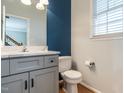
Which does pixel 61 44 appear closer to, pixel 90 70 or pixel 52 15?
pixel 52 15

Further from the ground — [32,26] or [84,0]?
[84,0]

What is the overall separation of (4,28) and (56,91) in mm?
1274

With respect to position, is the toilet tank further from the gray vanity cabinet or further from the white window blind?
the white window blind

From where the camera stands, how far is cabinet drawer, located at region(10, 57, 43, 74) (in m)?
1.35

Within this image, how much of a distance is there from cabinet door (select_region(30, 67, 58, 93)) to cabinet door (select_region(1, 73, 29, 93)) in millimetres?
96

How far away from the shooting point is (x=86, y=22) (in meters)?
2.49

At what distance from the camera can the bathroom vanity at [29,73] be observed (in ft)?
4.28

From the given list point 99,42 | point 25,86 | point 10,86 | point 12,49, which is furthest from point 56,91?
point 99,42

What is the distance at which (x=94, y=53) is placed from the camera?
90.5 inches

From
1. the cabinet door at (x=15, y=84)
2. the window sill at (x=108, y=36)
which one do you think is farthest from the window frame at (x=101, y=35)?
the cabinet door at (x=15, y=84)

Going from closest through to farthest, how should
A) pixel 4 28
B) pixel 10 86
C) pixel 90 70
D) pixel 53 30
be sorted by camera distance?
pixel 10 86 < pixel 4 28 < pixel 90 70 < pixel 53 30

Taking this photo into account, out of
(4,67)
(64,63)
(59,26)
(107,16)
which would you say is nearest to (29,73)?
(4,67)

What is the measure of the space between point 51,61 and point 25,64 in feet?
1.40

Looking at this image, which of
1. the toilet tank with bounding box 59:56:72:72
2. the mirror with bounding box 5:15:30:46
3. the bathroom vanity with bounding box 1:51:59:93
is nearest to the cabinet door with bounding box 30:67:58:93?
the bathroom vanity with bounding box 1:51:59:93
